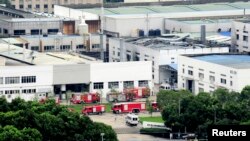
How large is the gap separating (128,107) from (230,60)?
5.05 meters

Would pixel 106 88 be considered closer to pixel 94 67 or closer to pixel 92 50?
pixel 94 67

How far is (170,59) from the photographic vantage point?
4141 centimetres

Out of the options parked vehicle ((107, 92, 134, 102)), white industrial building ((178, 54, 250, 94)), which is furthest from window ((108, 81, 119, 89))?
white industrial building ((178, 54, 250, 94))

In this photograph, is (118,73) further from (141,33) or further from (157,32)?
(157,32)

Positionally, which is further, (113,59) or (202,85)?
(113,59)

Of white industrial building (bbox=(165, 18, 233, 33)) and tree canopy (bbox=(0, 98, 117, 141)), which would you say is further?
white industrial building (bbox=(165, 18, 233, 33))

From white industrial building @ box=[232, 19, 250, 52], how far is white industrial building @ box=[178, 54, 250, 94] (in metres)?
3.87

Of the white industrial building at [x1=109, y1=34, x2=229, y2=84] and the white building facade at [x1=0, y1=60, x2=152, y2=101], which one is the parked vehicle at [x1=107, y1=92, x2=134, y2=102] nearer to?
A: the white building facade at [x1=0, y1=60, x2=152, y2=101]

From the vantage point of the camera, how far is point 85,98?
36.8 metres

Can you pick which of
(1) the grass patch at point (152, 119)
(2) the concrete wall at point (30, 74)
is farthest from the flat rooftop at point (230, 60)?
(2) the concrete wall at point (30, 74)

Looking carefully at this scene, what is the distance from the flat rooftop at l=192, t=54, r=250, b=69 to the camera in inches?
1446

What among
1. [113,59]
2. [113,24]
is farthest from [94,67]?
[113,24]

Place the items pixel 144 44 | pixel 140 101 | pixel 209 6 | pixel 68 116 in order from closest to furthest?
pixel 68 116 → pixel 140 101 → pixel 144 44 → pixel 209 6

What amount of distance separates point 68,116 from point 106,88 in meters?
12.0
